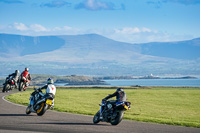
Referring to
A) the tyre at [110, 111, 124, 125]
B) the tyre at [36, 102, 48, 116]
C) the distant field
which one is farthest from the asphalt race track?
the distant field

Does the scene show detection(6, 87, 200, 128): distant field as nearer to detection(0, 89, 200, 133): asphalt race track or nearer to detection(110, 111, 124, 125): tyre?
detection(0, 89, 200, 133): asphalt race track

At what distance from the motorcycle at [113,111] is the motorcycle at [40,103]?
3163 mm

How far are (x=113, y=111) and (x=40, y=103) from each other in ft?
15.9

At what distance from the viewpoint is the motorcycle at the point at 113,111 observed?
710 inches

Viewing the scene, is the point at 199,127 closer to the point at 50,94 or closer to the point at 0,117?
the point at 50,94

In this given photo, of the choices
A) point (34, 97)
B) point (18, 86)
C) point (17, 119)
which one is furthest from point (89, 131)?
point (18, 86)

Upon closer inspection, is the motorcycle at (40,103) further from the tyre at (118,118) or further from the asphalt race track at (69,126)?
the tyre at (118,118)

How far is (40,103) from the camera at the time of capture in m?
21.8

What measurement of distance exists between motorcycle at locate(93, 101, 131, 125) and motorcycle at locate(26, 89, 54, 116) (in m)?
3.16

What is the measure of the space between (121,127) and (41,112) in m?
5.51

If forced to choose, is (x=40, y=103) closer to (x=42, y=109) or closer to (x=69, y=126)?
(x=42, y=109)

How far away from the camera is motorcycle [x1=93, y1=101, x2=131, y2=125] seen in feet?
59.2

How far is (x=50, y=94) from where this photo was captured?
21438mm

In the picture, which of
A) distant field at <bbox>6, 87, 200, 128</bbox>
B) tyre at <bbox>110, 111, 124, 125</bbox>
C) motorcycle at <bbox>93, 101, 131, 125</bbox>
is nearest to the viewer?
motorcycle at <bbox>93, 101, 131, 125</bbox>
